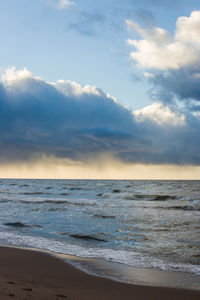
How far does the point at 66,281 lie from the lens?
543 centimetres

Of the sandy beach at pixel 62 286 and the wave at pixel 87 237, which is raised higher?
the sandy beach at pixel 62 286

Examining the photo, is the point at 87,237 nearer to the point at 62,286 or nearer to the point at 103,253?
the point at 103,253

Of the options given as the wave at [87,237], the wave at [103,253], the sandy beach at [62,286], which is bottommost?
the wave at [87,237]

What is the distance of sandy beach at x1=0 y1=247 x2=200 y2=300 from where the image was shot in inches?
167

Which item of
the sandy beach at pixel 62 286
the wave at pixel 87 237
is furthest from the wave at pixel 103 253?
the sandy beach at pixel 62 286

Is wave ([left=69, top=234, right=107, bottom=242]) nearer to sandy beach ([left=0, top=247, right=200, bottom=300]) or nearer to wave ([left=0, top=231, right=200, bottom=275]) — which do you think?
wave ([left=0, top=231, right=200, bottom=275])

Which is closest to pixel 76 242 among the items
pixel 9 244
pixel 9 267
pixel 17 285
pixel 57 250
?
pixel 57 250

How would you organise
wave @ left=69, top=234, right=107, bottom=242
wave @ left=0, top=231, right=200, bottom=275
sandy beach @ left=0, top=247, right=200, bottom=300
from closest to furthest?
1. sandy beach @ left=0, top=247, right=200, bottom=300
2. wave @ left=0, top=231, right=200, bottom=275
3. wave @ left=69, top=234, right=107, bottom=242

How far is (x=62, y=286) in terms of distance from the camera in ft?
16.4

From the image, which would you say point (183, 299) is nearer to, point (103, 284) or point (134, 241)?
point (103, 284)

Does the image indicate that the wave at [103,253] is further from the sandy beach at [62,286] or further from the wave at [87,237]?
the sandy beach at [62,286]

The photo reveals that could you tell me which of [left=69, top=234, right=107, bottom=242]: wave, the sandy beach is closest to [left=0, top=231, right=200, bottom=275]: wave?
[left=69, top=234, right=107, bottom=242]: wave

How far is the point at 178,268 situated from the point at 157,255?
1434 mm

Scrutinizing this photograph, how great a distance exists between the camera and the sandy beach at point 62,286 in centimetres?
425
